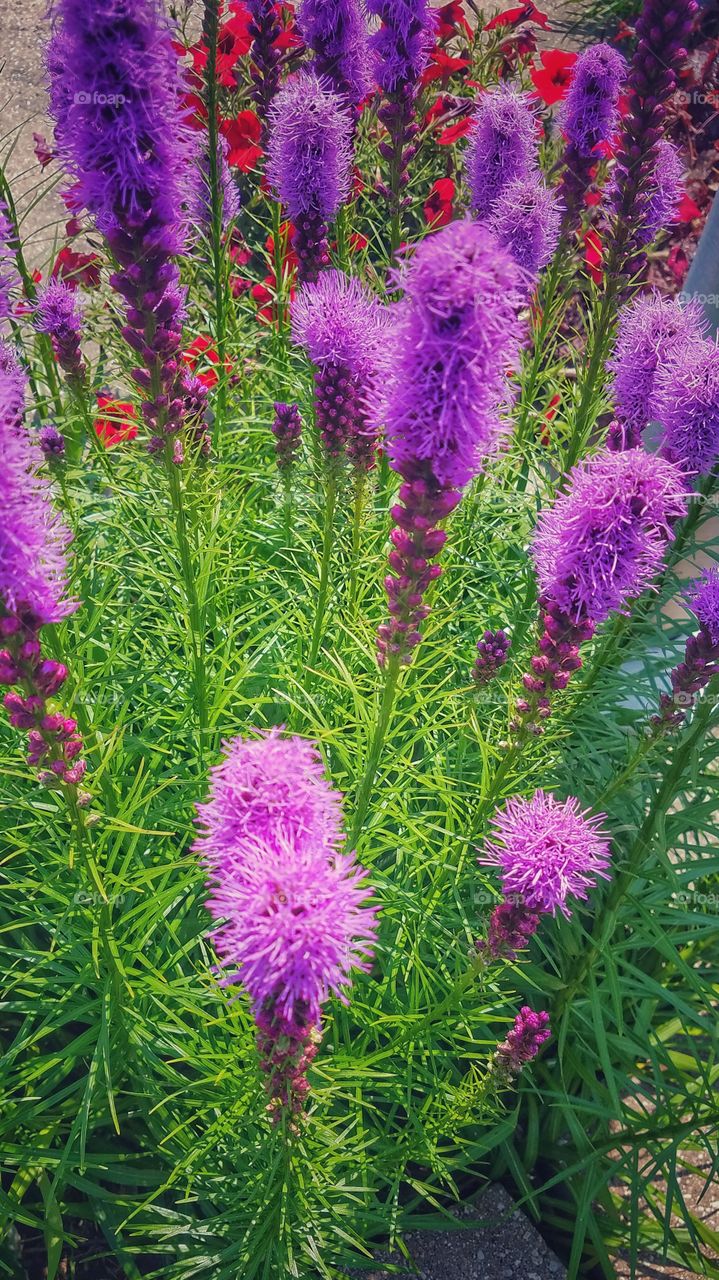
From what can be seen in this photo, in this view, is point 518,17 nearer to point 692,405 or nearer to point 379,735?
point 692,405

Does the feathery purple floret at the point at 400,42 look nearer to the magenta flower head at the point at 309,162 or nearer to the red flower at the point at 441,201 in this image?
the magenta flower head at the point at 309,162

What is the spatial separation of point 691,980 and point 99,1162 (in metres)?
1.81

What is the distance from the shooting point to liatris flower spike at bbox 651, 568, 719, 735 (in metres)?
2.24

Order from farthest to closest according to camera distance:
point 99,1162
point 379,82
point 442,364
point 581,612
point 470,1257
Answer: point 379,82 < point 470,1257 < point 99,1162 < point 581,612 < point 442,364

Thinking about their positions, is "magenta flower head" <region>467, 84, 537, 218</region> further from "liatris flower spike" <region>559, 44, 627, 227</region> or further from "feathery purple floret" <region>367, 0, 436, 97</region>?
"feathery purple floret" <region>367, 0, 436, 97</region>

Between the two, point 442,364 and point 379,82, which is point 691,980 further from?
point 379,82

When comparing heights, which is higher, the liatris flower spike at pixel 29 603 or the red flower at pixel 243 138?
the red flower at pixel 243 138

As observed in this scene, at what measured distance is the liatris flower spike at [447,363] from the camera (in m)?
1.50

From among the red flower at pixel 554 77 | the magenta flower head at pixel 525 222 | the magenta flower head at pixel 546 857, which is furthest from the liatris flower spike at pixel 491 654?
the red flower at pixel 554 77

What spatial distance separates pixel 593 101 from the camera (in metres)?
3.10

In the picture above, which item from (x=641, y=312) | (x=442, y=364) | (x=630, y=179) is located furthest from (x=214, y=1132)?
(x=630, y=179)

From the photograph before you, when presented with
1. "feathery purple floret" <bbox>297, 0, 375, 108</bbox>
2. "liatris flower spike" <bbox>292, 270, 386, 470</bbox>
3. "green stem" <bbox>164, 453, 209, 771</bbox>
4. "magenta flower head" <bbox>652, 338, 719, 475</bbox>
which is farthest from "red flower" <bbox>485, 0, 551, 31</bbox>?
"green stem" <bbox>164, 453, 209, 771</bbox>

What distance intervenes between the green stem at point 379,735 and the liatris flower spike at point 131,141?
0.83m

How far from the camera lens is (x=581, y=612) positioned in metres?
2.12
